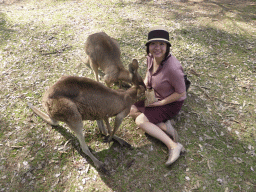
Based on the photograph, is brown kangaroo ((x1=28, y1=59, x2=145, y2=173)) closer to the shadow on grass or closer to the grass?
the grass

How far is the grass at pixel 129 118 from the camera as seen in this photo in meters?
2.65

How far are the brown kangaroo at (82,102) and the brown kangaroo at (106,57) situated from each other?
3.58 ft

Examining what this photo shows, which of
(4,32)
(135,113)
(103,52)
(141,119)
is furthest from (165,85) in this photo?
(4,32)

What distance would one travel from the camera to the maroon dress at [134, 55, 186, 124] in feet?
8.50

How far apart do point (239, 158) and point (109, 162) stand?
2227 mm

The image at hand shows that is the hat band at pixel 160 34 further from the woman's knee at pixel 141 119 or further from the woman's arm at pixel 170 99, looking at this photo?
the woman's knee at pixel 141 119

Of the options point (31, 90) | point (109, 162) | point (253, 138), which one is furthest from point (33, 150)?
point (253, 138)

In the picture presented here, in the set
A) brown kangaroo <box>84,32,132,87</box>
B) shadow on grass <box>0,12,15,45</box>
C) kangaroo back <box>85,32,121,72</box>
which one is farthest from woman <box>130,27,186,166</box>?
shadow on grass <box>0,12,15,45</box>

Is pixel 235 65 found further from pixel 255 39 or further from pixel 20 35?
pixel 20 35

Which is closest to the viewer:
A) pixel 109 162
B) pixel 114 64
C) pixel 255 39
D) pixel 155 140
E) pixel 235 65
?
pixel 109 162

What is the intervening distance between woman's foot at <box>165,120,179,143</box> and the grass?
0.27m

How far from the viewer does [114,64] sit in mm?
3936

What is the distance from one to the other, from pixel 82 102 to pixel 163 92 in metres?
1.38

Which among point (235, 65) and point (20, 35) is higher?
point (20, 35)
